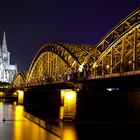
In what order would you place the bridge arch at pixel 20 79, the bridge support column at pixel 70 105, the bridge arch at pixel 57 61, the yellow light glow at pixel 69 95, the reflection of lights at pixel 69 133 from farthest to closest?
the bridge arch at pixel 20 79
the bridge arch at pixel 57 61
the yellow light glow at pixel 69 95
the bridge support column at pixel 70 105
the reflection of lights at pixel 69 133

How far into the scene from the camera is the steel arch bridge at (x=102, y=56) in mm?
49594

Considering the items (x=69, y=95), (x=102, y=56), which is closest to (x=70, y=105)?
(x=69, y=95)

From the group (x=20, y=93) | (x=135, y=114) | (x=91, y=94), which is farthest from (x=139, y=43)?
(x=20, y=93)

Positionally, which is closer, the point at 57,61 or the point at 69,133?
the point at 69,133

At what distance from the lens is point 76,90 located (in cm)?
5916

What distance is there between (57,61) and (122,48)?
56967mm

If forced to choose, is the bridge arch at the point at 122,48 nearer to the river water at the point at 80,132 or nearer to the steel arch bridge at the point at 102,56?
the steel arch bridge at the point at 102,56

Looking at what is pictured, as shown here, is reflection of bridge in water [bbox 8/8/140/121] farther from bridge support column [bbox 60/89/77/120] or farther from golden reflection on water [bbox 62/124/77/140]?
golden reflection on water [bbox 62/124/77/140]

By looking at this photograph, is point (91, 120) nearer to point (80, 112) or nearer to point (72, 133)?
point (80, 112)

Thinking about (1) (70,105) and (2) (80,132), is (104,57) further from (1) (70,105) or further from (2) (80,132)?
(2) (80,132)

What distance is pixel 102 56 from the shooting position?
194 feet

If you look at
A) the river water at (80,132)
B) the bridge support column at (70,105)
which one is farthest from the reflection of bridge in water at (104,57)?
the river water at (80,132)

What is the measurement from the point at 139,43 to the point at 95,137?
54.9 ft

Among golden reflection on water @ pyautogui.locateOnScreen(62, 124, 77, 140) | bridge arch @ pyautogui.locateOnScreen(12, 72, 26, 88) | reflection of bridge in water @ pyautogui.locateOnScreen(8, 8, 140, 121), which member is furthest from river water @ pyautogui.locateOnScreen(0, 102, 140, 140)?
bridge arch @ pyautogui.locateOnScreen(12, 72, 26, 88)
